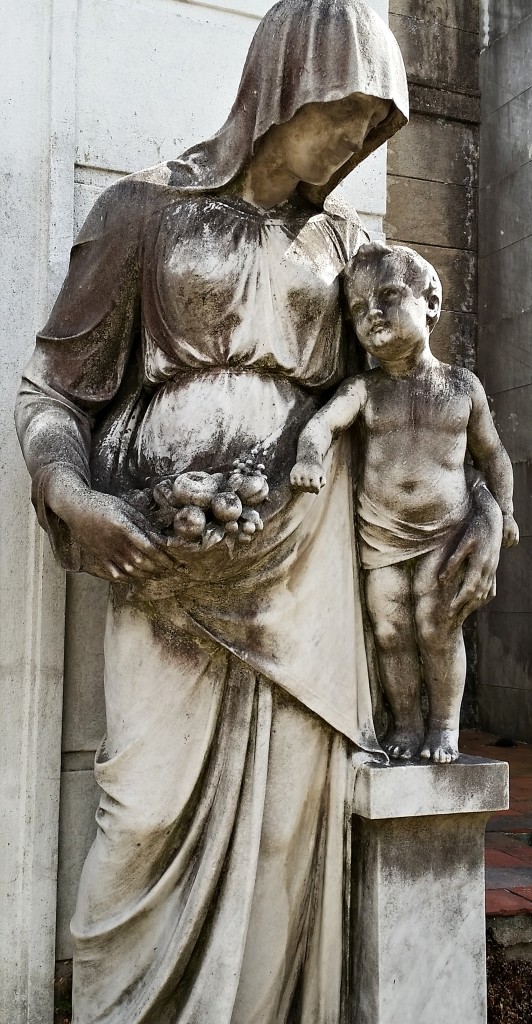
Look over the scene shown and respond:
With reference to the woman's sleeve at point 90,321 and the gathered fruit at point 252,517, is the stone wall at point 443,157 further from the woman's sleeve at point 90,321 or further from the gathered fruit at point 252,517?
the gathered fruit at point 252,517

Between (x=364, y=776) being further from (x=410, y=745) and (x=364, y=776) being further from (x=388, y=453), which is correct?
(x=388, y=453)

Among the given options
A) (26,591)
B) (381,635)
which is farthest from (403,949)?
(26,591)

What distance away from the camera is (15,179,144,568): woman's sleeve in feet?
7.93

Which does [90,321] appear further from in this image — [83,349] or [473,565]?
[473,565]

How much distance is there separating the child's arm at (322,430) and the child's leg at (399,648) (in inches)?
15.3

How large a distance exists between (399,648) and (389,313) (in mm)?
825

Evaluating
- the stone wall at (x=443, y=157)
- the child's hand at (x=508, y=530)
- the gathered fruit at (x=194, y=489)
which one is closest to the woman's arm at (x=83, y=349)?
the gathered fruit at (x=194, y=489)

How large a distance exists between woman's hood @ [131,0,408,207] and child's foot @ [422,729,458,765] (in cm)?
146

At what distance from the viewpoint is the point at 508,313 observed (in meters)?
8.85

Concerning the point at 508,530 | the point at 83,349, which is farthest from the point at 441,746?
the point at 83,349

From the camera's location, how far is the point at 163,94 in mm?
2850

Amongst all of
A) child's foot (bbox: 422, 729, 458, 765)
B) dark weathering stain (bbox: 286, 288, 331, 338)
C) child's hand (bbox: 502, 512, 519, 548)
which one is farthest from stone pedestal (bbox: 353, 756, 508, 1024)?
dark weathering stain (bbox: 286, 288, 331, 338)

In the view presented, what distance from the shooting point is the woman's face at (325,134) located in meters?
2.25

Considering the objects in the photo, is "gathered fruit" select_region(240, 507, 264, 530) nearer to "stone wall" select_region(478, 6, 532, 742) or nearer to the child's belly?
the child's belly
